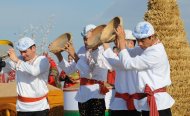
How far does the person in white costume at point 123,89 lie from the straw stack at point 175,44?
13.4ft

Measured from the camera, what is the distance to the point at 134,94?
562 centimetres

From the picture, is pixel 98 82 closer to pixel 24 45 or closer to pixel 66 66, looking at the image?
pixel 66 66

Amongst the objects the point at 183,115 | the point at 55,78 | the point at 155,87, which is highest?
the point at 155,87

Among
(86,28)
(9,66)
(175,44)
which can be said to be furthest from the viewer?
(175,44)

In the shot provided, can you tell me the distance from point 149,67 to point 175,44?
4822 millimetres

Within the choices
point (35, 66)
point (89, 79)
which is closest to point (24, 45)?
point (35, 66)

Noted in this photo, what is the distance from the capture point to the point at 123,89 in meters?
5.74

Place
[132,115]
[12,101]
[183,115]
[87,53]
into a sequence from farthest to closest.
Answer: [183,115], [12,101], [87,53], [132,115]

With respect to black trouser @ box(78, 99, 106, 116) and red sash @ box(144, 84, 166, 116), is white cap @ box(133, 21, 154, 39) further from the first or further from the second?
black trouser @ box(78, 99, 106, 116)

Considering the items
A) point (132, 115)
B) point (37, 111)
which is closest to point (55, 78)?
point (37, 111)

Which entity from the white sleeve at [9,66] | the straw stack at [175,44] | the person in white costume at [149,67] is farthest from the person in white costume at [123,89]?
the straw stack at [175,44]

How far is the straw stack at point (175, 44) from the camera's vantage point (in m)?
9.84

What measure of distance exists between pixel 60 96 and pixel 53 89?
198 millimetres

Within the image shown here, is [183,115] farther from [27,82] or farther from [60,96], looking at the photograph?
[27,82]
